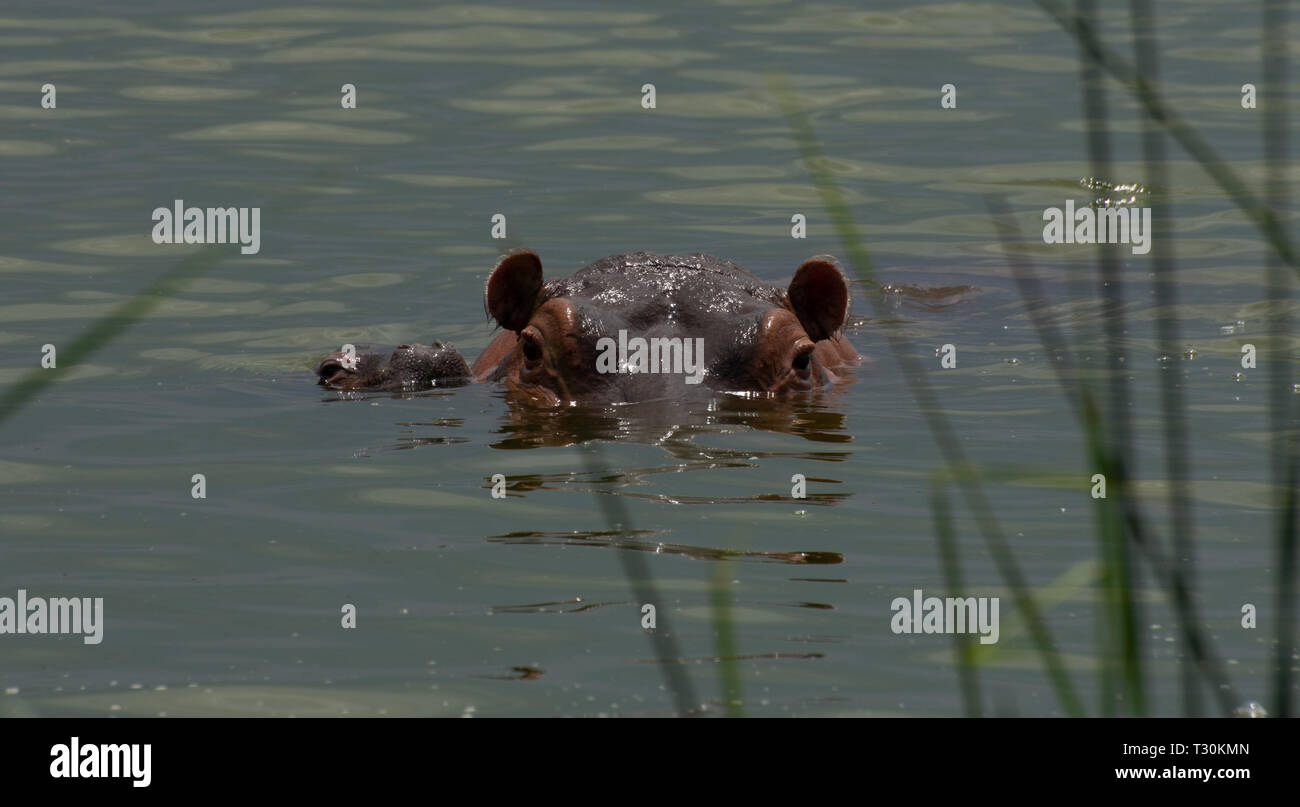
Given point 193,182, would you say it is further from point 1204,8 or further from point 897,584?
point 1204,8

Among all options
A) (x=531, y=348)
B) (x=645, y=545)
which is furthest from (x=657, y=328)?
(x=645, y=545)

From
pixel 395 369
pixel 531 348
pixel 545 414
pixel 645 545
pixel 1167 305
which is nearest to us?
pixel 1167 305

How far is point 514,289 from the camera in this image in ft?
38.0

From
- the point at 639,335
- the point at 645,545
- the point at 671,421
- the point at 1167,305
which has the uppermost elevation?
the point at 639,335

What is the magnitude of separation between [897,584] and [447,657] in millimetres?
1850

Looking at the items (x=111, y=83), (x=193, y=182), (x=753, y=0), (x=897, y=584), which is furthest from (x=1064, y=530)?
(x=753, y=0)

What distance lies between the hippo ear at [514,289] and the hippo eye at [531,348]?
0.35m

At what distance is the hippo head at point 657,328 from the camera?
1091 centimetres

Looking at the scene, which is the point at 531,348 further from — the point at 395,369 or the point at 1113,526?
the point at 1113,526

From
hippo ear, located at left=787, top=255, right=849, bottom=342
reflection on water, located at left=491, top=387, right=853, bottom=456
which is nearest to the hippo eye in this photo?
reflection on water, located at left=491, top=387, right=853, bottom=456

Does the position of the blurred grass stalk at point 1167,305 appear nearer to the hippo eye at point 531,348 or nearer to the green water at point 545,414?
the green water at point 545,414

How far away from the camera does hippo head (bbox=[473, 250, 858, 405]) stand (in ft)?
35.8

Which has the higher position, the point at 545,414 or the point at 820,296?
the point at 820,296

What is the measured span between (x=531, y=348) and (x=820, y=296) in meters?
1.66
